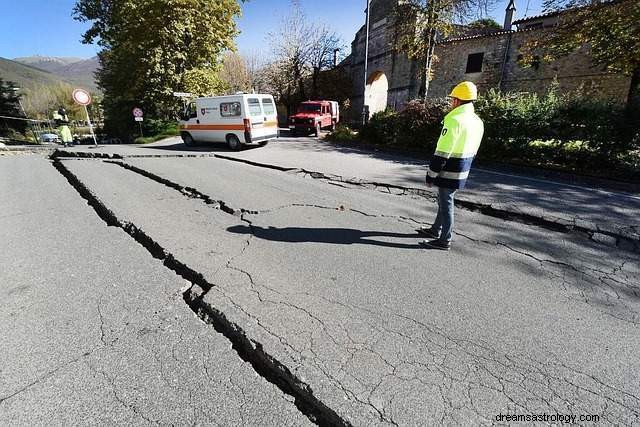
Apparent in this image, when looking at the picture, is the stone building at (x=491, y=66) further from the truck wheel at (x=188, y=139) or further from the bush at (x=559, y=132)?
the truck wheel at (x=188, y=139)

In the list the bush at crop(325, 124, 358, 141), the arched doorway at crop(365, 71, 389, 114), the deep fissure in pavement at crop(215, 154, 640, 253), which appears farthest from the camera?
the arched doorway at crop(365, 71, 389, 114)

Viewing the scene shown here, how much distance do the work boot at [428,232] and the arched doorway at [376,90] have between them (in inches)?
1058

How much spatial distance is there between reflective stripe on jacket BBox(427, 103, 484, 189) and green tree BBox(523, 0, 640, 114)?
8428 millimetres

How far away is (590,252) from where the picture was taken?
3.82m

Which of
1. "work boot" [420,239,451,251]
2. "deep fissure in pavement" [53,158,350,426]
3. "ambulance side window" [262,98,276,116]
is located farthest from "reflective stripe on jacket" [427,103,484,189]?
"ambulance side window" [262,98,276,116]

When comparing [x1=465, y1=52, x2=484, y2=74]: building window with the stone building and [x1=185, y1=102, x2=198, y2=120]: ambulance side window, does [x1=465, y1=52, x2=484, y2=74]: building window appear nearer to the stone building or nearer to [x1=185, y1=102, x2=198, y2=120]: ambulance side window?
the stone building

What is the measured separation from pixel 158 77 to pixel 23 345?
22.6m

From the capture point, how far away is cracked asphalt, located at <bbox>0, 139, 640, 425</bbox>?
5.94 feet

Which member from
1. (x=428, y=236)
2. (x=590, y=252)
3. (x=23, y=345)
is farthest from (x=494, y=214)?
(x=23, y=345)

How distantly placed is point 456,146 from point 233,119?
10936 mm

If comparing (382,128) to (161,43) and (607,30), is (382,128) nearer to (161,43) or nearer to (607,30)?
(607,30)

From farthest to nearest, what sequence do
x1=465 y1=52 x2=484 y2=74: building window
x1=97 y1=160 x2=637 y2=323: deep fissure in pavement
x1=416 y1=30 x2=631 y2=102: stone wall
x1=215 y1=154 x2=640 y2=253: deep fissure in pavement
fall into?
x1=465 y1=52 x2=484 y2=74: building window < x1=416 y1=30 x2=631 y2=102: stone wall < x1=215 y1=154 x2=640 y2=253: deep fissure in pavement < x1=97 y1=160 x2=637 y2=323: deep fissure in pavement

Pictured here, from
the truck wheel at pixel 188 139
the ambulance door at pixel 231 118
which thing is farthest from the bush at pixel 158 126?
the ambulance door at pixel 231 118

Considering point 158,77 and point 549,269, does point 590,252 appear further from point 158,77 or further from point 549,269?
point 158,77
